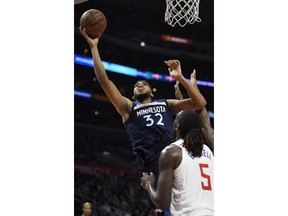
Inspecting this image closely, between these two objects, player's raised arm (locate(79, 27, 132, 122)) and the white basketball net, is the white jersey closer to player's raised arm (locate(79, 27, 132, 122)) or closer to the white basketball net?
player's raised arm (locate(79, 27, 132, 122))

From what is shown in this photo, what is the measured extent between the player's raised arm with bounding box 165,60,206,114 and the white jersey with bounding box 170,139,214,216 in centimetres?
65

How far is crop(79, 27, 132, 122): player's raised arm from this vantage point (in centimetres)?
441

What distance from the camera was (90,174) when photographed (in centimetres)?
1495

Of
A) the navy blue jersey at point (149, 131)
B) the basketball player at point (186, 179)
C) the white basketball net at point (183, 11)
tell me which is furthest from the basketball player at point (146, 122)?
the basketball player at point (186, 179)

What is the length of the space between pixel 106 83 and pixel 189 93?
74 centimetres

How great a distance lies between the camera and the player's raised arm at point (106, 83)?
4414 mm

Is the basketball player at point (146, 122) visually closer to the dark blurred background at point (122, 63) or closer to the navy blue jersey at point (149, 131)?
the navy blue jersey at point (149, 131)

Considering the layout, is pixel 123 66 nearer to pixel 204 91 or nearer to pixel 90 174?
pixel 204 91

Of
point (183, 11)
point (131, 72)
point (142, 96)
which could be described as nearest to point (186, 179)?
point (142, 96)

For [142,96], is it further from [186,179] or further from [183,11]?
[186,179]

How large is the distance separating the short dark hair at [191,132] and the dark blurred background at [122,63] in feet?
36.1

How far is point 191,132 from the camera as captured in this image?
11.9 ft
